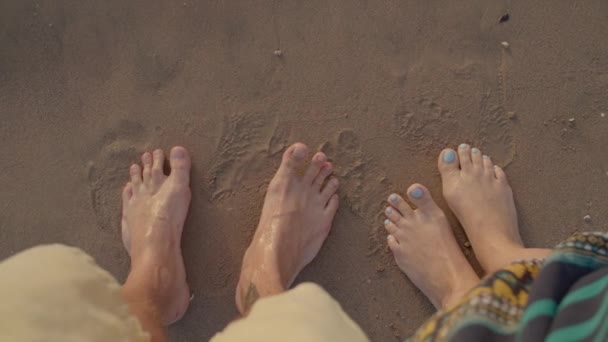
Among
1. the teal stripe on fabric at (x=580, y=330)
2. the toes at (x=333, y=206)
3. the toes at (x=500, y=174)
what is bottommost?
the toes at (x=333, y=206)

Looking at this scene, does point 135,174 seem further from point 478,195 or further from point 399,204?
point 478,195

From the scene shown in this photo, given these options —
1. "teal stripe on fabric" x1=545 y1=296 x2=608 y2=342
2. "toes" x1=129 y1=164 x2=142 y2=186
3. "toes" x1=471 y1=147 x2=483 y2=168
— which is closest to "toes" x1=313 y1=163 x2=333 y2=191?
"toes" x1=471 y1=147 x2=483 y2=168

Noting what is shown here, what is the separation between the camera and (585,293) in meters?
1.02

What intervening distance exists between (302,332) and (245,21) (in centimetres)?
112

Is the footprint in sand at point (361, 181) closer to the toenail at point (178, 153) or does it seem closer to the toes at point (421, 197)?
the toes at point (421, 197)

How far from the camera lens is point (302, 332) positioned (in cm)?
102

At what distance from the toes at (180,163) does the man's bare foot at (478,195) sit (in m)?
0.84

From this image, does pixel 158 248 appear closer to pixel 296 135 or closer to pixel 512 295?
pixel 296 135

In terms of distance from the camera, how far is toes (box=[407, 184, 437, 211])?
1.75 metres

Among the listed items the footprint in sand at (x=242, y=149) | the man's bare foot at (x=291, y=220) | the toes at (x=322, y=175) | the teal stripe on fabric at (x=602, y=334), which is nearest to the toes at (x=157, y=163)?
the footprint in sand at (x=242, y=149)

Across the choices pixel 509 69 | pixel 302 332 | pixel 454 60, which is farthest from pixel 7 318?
pixel 509 69

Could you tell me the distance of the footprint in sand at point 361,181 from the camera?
1.77m

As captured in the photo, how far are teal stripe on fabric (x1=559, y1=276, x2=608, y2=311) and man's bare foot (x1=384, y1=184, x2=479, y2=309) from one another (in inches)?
26.5

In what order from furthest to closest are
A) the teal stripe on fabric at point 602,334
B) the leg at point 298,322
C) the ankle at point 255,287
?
the ankle at point 255,287, the leg at point 298,322, the teal stripe on fabric at point 602,334
